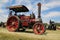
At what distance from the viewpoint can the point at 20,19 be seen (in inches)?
860

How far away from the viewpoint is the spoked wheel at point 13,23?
21.9 metres

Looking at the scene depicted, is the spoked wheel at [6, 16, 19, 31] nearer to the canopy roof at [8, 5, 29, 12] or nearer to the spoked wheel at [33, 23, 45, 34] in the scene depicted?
the canopy roof at [8, 5, 29, 12]

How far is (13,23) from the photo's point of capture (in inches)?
876

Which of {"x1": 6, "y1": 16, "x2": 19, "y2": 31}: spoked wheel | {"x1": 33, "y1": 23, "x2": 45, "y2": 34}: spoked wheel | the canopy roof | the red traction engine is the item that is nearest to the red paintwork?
the red traction engine

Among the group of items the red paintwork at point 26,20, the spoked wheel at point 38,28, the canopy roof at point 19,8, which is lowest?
the spoked wheel at point 38,28

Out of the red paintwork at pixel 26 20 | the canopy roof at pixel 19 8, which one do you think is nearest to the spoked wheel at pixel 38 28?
the red paintwork at pixel 26 20

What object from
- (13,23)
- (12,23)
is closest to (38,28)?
(13,23)

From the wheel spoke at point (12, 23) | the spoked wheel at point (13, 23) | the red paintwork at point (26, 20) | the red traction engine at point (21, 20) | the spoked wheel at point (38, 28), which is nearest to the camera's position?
the spoked wheel at point (38, 28)

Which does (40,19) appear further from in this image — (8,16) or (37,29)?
(8,16)

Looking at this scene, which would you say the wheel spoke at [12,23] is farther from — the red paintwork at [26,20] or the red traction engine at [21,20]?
the red paintwork at [26,20]

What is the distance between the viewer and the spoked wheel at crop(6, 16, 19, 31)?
21875 millimetres

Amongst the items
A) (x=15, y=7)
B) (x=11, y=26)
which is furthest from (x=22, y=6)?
(x=11, y=26)

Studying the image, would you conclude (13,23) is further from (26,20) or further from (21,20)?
(26,20)

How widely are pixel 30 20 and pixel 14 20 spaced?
1.97 metres
